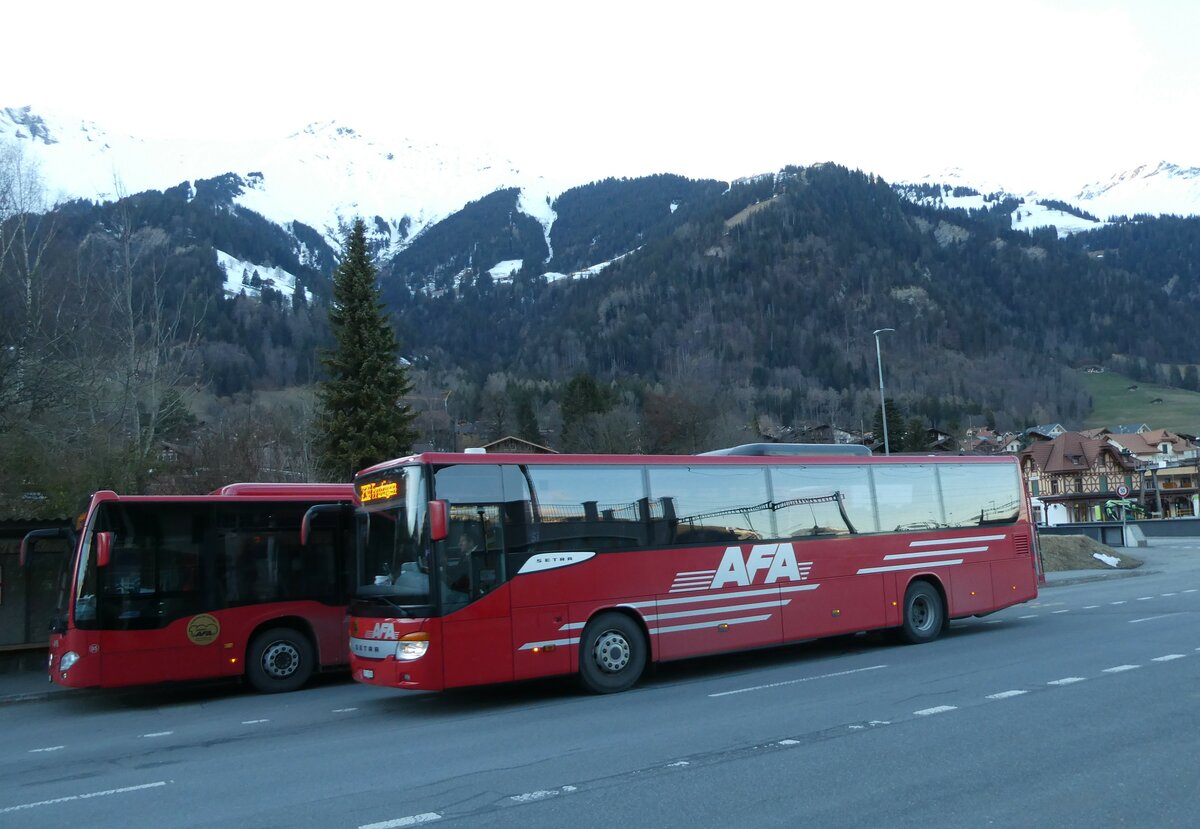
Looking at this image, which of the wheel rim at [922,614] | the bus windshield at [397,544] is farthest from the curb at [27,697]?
the wheel rim at [922,614]

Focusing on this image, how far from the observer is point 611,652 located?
12.9m

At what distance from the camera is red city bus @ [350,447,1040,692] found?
38.5 ft

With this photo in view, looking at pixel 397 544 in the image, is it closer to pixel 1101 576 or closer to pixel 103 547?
pixel 103 547

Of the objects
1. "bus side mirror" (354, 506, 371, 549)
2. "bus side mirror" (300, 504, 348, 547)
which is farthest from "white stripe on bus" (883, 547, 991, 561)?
"bus side mirror" (300, 504, 348, 547)

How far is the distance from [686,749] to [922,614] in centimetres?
924

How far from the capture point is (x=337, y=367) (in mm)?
38125

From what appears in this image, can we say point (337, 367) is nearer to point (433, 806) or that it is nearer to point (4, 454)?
point (4, 454)

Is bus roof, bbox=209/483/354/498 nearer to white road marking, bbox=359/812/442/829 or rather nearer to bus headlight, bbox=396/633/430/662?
bus headlight, bbox=396/633/430/662

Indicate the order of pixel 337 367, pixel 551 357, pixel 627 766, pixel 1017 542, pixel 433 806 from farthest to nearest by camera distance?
pixel 551 357 → pixel 337 367 → pixel 1017 542 → pixel 627 766 → pixel 433 806

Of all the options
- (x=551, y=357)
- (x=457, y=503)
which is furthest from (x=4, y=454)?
(x=551, y=357)

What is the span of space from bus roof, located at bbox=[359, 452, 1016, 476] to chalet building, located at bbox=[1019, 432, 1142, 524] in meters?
95.3

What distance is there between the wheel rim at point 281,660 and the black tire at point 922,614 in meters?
9.82

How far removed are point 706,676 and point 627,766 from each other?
609 cm

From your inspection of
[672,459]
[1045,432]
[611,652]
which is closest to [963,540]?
[672,459]
